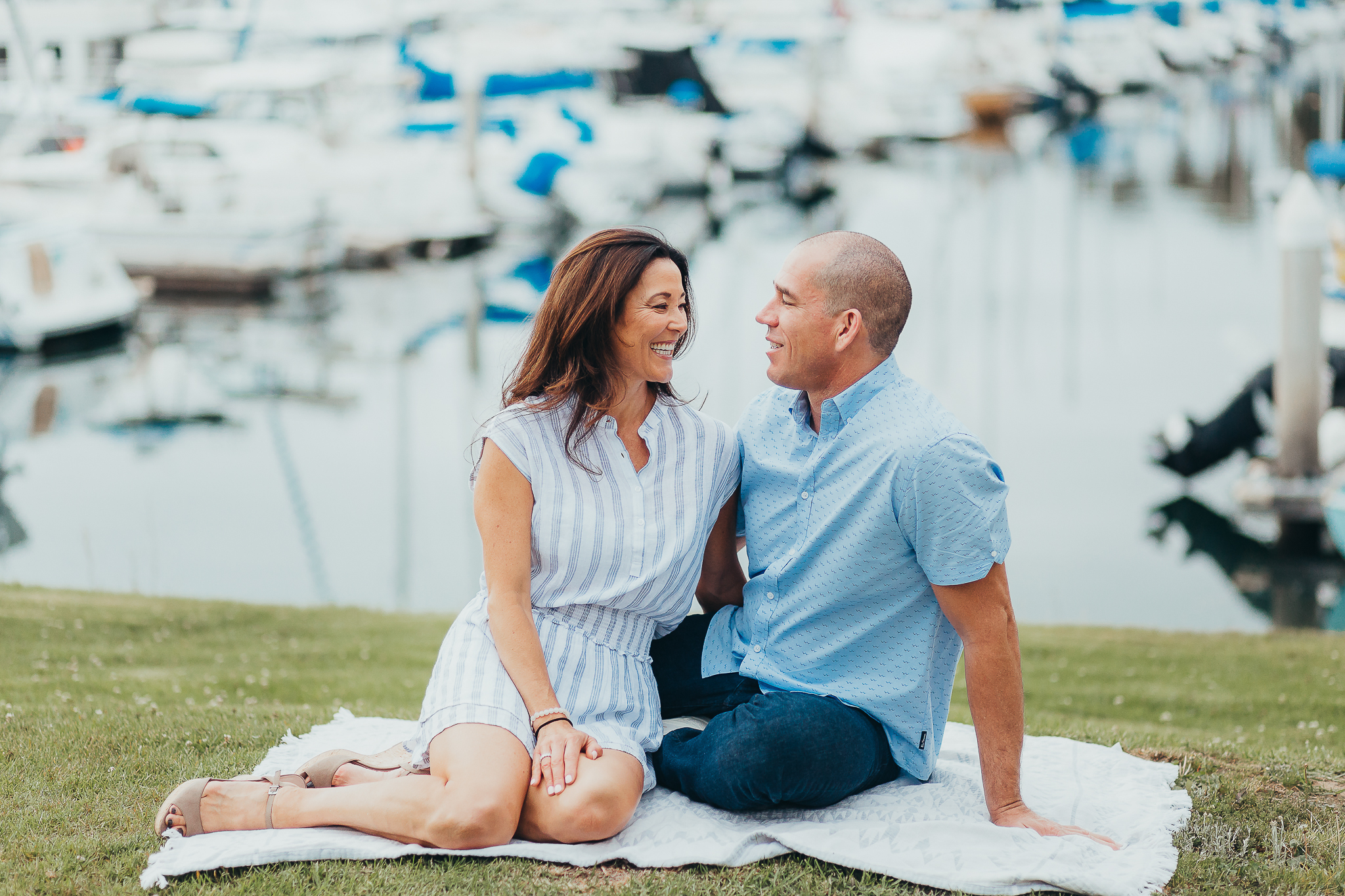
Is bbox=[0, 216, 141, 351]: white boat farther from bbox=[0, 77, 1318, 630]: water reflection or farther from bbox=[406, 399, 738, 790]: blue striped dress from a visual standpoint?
bbox=[406, 399, 738, 790]: blue striped dress

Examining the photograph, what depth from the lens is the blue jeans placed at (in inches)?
124

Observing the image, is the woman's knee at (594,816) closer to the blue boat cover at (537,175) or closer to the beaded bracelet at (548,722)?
the beaded bracelet at (548,722)

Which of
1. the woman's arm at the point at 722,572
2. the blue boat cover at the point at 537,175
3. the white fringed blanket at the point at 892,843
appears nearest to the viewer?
the white fringed blanket at the point at 892,843

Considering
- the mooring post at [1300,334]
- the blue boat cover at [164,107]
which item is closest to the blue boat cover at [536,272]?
the blue boat cover at [164,107]

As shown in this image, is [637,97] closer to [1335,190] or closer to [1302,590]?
[1335,190]

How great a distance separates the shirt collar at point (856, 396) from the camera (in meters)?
3.29

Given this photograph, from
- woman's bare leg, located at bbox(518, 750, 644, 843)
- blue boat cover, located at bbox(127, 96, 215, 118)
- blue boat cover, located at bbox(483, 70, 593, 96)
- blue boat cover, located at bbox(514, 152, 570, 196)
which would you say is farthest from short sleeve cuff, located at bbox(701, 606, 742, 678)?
blue boat cover, located at bbox(483, 70, 593, 96)

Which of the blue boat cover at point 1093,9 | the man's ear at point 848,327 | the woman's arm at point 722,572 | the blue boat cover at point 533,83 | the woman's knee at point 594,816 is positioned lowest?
the woman's knee at point 594,816

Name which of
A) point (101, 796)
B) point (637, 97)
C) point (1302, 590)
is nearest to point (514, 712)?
point (101, 796)

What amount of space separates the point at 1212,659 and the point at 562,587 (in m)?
4.40

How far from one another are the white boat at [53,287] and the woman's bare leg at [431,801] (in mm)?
13696

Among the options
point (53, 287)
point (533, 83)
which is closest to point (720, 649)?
point (53, 287)

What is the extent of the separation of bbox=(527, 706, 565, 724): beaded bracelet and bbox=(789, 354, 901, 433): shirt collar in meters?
0.90

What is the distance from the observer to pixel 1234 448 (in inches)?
472
